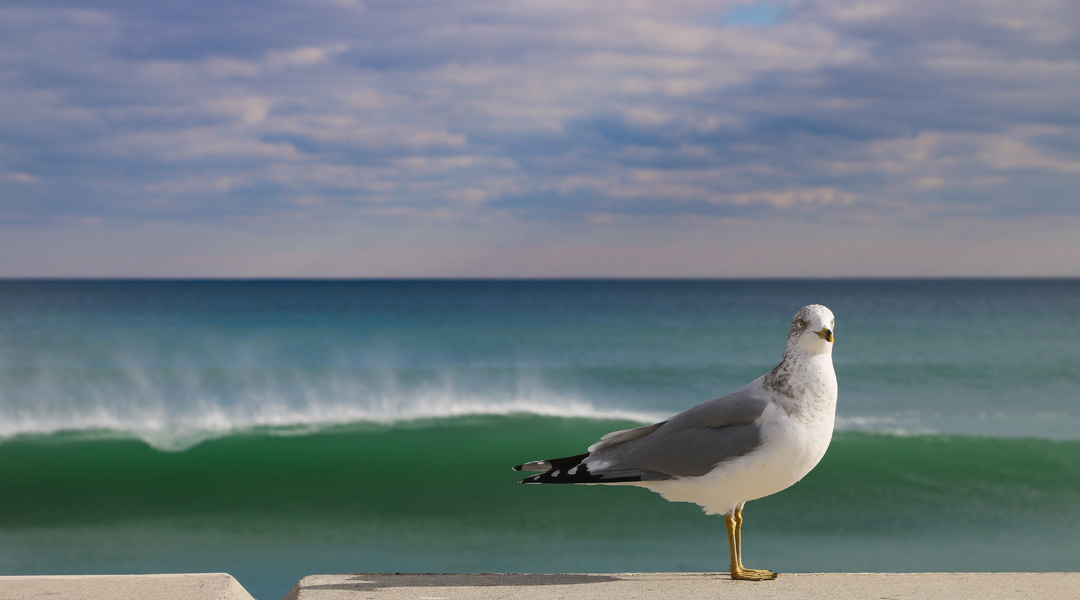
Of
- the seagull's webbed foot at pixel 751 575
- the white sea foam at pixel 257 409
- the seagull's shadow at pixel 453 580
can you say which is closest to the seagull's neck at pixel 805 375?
the seagull's webbed foot at pixel 751 575

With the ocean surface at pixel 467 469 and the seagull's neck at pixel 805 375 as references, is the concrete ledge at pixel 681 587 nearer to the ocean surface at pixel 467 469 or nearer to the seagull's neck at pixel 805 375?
the seagull's neck at pixel 805 375

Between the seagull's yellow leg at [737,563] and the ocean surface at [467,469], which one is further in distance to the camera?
the ocean surface at [467,469]

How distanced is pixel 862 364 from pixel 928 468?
37.3ft

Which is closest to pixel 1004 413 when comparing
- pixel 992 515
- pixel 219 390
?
pixel 992 515

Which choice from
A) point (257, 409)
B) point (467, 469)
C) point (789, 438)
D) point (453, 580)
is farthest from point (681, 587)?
point (257, 409)

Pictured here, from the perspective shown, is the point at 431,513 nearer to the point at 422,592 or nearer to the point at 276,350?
the point at 422,592

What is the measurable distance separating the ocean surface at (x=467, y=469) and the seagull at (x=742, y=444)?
264cm

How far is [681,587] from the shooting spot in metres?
2.89

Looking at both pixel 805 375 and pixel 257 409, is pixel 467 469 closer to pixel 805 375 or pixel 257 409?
pixel 805 375

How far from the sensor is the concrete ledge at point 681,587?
2770 millimetres

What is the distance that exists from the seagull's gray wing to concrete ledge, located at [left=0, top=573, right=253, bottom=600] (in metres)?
1.30

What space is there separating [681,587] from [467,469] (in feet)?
18.3

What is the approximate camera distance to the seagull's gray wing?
3004mm

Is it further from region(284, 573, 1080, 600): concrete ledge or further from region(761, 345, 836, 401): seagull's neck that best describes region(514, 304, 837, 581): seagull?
region(284, 573, 1080, 600): concrete ledge
